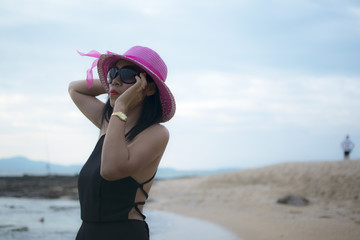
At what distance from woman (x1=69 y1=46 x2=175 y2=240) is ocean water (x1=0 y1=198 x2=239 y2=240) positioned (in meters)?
5.30

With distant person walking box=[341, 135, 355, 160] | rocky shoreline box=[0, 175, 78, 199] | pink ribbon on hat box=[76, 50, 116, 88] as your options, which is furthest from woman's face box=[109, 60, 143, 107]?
distant person walking box=[341, 135, 355, 160]

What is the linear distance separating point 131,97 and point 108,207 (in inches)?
21.5

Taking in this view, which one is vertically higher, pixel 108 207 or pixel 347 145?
pixel 108 207

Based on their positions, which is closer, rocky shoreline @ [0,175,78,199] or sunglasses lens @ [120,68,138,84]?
sunglasses lens @ [120,68,138,84]

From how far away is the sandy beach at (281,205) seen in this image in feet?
23.4

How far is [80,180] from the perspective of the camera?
192 centimetres

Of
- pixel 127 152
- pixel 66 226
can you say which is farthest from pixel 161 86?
pixel 66 226

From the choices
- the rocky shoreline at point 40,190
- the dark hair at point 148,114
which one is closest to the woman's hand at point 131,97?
the dark hair at point 148,114

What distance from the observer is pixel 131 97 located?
1941 millimetres

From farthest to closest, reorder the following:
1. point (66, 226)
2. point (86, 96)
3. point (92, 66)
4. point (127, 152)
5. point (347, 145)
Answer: point (347, 145) → point (66, 226) → point (86, 96) → point (92, 66) → point (127, 152)

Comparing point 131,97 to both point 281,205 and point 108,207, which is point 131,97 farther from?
point 281,205

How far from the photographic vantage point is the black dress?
5.99 ft

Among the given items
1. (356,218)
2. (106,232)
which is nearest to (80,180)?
(106,232)

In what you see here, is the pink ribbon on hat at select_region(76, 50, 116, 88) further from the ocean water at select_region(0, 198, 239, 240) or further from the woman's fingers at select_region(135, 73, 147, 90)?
the ocean water at select_region(0, 198, 239, 240)
